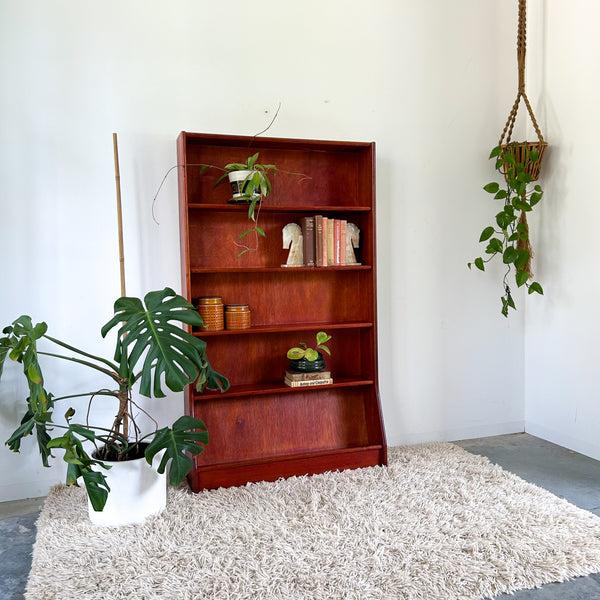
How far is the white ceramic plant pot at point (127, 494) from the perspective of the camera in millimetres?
2482

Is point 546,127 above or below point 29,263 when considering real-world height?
above

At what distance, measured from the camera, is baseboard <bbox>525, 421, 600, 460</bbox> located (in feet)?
11.0

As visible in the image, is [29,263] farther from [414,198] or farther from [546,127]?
[546,127]

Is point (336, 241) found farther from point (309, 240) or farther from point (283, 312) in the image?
point (283, 312)

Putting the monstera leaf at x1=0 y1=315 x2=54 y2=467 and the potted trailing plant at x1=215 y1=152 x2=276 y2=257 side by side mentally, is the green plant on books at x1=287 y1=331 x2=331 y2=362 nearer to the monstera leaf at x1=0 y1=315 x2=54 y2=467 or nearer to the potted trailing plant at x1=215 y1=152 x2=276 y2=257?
the potted trailing plant at x1=215 y1=152 x2=276 y2=257

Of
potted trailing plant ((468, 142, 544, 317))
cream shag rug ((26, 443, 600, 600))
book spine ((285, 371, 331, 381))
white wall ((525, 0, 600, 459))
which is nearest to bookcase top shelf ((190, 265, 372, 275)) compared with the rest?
book spine ((285, 371, 331, 381))

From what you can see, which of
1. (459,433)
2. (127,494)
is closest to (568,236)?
(459,433)

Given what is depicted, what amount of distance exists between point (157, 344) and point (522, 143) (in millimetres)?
2497

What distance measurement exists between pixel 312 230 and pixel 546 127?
5.64 ft

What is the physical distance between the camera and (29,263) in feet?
9.57

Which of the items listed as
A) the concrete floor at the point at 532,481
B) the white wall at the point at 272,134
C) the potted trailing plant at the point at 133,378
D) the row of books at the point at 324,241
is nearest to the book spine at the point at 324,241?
the row of books at the point at 324,241

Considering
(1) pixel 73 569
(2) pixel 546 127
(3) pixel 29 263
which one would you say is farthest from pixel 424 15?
(1) pixel 73 569

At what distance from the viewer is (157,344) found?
91.7 inches

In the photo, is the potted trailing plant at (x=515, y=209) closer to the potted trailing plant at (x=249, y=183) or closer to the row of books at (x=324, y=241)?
the row of books at (x=324, y=241)
